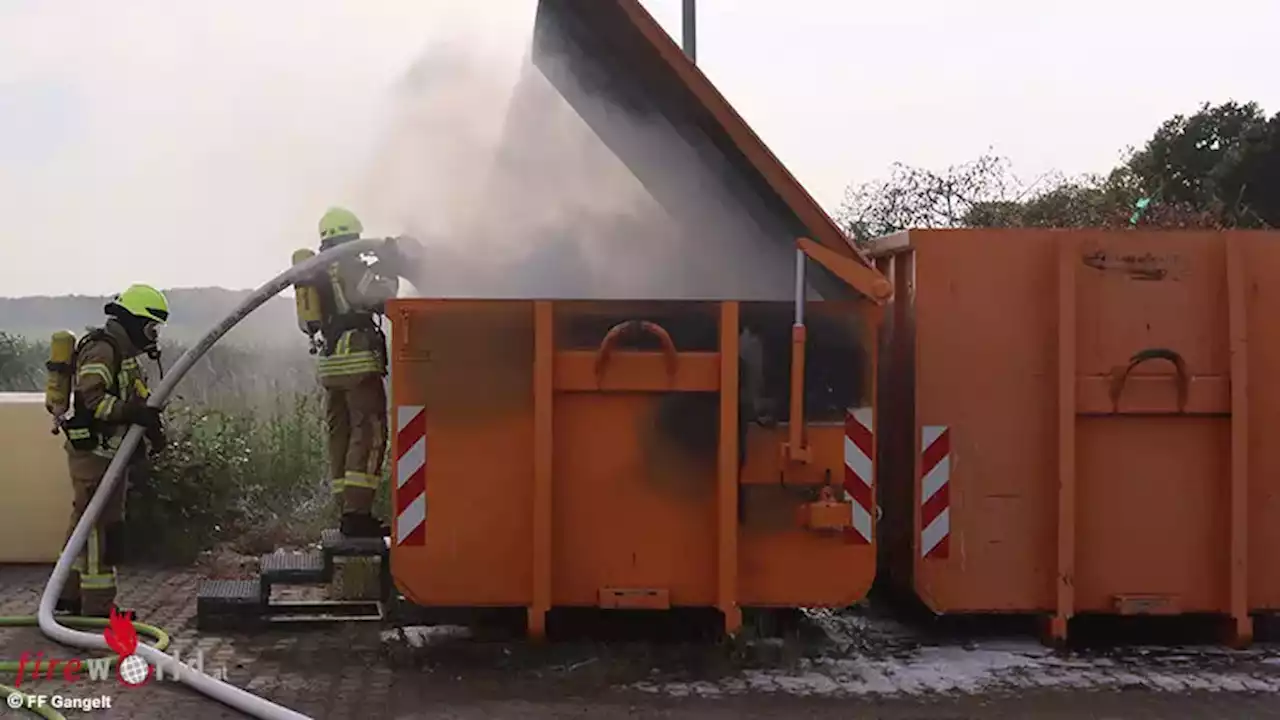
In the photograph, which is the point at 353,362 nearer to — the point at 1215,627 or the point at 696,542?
the point at 696,542

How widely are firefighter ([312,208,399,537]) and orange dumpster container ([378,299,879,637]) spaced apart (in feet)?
3.46

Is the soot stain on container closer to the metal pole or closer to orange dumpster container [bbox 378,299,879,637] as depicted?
orange dumpster container [bbox 378,299,879,637]

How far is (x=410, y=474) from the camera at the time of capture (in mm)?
5668

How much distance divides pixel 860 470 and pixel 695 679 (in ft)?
3.80

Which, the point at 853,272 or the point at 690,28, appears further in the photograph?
the point at 690,28

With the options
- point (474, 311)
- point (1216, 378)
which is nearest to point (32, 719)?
point (474, 311)

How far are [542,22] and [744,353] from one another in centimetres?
190

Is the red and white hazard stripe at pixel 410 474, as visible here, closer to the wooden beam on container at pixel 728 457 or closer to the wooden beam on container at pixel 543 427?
the wooden beam on container at pixel 543 427

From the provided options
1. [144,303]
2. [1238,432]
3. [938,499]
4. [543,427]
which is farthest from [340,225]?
[1238,432]

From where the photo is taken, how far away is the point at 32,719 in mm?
4887

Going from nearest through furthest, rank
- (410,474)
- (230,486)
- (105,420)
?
(410,474)
(105,420)
(230,486)

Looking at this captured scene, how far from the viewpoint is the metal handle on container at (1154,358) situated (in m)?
5.96

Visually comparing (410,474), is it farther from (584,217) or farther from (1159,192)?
(1159,192)

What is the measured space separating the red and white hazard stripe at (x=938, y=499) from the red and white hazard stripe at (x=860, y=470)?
437 mm
